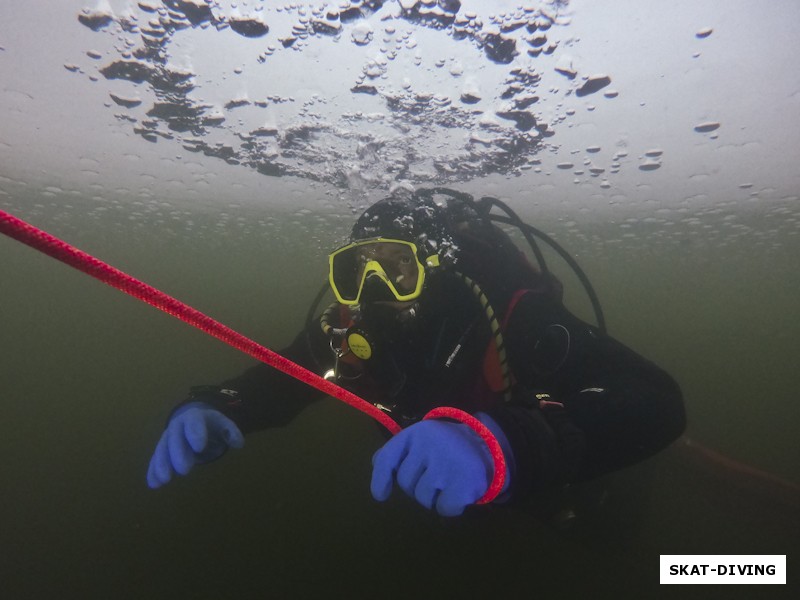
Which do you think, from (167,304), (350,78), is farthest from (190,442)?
(350,78)

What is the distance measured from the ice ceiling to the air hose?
164 inches

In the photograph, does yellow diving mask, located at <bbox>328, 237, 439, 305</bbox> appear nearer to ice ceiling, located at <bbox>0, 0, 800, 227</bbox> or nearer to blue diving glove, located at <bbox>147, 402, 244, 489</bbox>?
blue diving glove, located at <bbox>147, 402, 244, 489</bbox>

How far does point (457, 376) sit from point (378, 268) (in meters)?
1.14

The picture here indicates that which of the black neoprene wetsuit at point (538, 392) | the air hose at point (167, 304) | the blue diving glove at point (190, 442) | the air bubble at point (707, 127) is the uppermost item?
the air bubble at point (707, 127)

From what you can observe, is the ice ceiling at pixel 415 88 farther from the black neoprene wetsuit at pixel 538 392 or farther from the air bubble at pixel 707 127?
the black neoprene wetsuit at pixel 538 392

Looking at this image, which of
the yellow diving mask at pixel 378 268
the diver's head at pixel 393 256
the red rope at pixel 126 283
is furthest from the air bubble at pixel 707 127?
the red rope at pixel 126 283

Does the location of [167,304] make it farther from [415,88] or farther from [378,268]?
[415,88]

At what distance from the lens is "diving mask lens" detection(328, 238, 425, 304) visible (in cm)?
321

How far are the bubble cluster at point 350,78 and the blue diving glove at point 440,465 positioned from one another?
13.9ft

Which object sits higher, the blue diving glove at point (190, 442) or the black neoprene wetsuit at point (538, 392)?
the black neoprene wetsuit at point (538, 392)

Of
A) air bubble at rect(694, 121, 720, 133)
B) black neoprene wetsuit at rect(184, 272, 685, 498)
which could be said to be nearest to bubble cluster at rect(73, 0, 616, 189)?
air bubble at rect(694, 121, 720, 133)

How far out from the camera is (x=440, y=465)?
6.19 feet

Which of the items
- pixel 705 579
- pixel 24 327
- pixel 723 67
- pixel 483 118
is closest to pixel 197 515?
pixel 705 579

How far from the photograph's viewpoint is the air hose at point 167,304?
0.79 m
